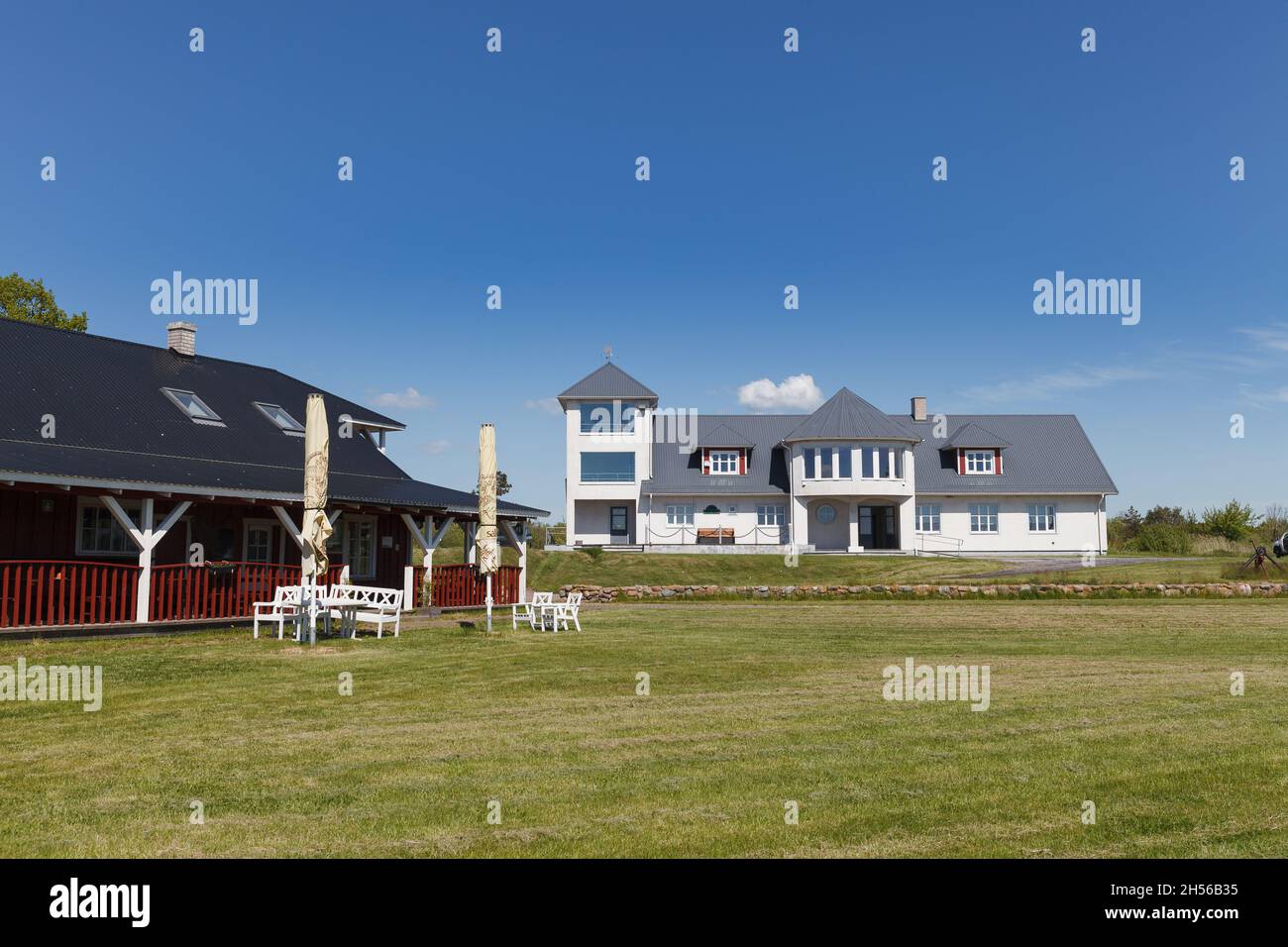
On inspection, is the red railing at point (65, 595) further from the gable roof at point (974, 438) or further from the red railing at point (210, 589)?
the gable roof at point (974, 438)

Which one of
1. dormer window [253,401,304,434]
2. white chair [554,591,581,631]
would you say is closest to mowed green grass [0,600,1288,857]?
white chair [554,591,581,631]

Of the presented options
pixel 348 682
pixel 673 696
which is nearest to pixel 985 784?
pixel 673 696

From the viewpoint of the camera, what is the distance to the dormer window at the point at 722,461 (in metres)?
49.9

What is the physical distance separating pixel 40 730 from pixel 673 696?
580 centimetres

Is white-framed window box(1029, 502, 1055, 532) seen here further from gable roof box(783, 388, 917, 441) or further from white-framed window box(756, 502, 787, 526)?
white-framed window box(756, 502, 787, 526)

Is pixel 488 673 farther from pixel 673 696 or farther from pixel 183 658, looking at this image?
pixel 183 658

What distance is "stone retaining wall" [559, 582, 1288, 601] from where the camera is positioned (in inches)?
1153

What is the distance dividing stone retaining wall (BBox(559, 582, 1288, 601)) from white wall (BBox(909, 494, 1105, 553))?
58.2 ft

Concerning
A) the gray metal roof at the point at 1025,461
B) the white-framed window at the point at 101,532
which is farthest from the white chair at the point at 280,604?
the gray metal roof at the point at 1025,461

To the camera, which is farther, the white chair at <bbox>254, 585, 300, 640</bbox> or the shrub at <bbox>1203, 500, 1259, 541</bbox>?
the shrub at <bbox>1203, 500, 1259, 541</bbox>

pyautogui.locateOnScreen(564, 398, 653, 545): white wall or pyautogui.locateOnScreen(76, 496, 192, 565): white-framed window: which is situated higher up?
pyautogui.locateOnScreen(564, 398, 653, 545): white wall

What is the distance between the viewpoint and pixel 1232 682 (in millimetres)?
10977

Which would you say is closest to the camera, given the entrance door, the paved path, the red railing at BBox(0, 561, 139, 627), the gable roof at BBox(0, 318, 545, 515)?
the red railing at BBox(0, 561, 139, 627)
